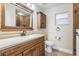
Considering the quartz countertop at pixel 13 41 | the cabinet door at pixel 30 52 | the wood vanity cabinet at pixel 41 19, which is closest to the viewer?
the quartz countertop at pixel 13 41

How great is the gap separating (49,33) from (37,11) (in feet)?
1.29

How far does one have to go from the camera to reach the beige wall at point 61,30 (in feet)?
4.84

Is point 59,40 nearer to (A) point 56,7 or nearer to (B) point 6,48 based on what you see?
(A) point 56,7

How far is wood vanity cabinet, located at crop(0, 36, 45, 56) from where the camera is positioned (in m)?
1.10

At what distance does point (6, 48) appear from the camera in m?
1.04

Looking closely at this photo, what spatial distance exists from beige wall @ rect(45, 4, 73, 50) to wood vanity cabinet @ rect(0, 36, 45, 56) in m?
0.19

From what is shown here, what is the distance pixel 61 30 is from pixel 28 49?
57 cm

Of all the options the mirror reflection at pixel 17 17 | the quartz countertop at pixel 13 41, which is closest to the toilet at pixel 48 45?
the quartz countertop at pixel 13 41

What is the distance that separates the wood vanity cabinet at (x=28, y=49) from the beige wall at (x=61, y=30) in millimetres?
192

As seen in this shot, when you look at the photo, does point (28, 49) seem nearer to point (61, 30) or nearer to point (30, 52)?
point (30, 52)

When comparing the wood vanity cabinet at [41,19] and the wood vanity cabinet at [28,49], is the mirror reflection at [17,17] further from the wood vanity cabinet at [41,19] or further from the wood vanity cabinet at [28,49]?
the wood vanity cabinet at [28,49]

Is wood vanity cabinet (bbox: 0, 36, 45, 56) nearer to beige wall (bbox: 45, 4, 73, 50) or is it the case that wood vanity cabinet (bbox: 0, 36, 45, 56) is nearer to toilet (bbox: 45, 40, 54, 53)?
toilet (bbox: 45, 40, 54, 53)

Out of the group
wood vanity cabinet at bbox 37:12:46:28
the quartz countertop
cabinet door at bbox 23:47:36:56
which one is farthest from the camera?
wood vanity cabinet at bbox 37:12:46:28

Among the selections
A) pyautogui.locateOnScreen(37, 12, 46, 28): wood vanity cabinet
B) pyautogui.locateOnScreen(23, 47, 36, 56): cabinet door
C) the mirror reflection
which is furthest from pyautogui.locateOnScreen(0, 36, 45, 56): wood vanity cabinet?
the mirror reflection
